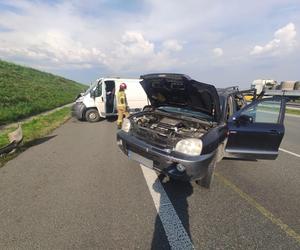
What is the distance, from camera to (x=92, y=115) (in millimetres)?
12148

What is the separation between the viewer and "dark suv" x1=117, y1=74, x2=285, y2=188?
373 centimetres

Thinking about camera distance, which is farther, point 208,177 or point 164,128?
point 164,128

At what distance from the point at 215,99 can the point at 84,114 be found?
900cm

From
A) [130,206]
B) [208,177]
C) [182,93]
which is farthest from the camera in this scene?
[182,93]

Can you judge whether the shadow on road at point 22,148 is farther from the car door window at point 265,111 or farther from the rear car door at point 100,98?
the car door window at point 265,111

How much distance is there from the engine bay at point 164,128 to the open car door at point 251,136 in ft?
2.16

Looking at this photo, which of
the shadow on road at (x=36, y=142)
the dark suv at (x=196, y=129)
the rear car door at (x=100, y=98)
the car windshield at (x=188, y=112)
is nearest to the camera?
the dark suv at (x=196, y=129)

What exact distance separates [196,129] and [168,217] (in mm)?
1787

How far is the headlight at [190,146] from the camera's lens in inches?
145

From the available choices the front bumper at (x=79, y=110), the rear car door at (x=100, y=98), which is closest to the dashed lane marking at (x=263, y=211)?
the rear car door at (x=100, y=98)

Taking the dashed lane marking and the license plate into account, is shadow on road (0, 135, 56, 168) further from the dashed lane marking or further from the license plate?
the dashed lane marking

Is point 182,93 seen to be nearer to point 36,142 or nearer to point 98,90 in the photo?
point 36,142

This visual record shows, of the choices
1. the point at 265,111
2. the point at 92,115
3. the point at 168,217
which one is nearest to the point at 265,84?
the point at 92,115

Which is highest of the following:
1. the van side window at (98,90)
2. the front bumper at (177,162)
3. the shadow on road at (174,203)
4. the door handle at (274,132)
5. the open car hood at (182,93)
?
the open car hood at (182,93)
